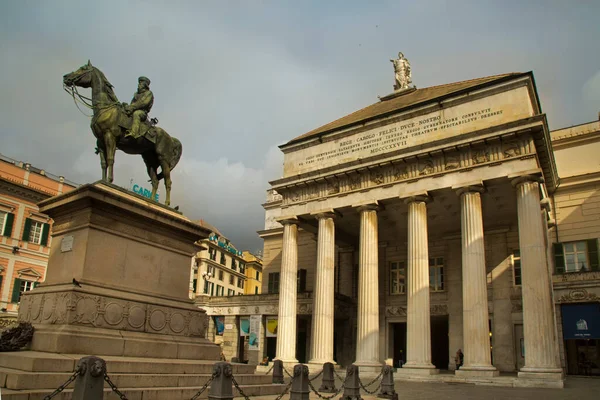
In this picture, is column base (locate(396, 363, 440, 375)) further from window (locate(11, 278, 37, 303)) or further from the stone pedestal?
window (locate(11, 278, 37, 303))

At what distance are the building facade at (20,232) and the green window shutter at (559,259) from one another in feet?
117

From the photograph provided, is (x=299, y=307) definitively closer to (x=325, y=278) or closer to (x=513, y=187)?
(x=325, y=278)

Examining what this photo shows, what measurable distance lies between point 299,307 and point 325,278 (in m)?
7.73

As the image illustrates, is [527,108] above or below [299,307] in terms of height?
above

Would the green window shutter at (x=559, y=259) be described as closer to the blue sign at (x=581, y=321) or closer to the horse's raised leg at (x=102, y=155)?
the blue sign at (x=581, y=321)

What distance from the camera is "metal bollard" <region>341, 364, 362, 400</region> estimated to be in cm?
1185

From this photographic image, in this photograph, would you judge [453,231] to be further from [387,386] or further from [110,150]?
[110,150]

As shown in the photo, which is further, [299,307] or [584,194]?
[299,307]

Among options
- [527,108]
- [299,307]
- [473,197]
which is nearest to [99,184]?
[473,197]

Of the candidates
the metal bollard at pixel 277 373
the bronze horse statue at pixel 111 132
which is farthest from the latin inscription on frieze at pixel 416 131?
the bronze horse statue at pixel 111 132

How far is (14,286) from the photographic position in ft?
121

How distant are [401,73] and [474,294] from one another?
17657mm

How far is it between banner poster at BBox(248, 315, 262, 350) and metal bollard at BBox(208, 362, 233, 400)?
28.7m

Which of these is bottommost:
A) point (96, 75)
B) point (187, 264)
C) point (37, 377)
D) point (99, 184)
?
point (37, 377)
